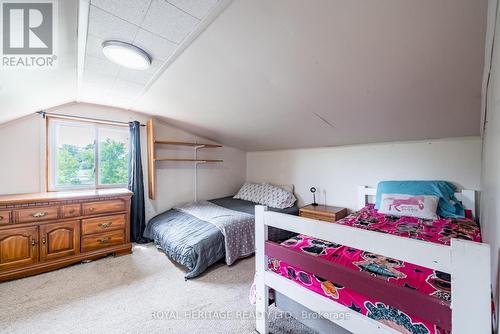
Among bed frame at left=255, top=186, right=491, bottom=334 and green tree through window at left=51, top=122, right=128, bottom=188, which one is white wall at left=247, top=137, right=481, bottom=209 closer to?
→ bed frame at left=255, top=186, right=491, bottom=334

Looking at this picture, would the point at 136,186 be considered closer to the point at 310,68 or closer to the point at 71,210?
the point at 71,210

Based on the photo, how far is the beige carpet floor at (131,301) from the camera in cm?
154

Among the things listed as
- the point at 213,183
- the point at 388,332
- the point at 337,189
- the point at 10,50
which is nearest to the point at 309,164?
the point at 337,189

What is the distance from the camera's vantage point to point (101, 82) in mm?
2203

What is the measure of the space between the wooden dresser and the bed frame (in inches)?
84.5

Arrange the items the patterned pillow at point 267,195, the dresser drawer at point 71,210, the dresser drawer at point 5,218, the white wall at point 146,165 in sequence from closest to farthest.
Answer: the dresser drawer at point 5,218 → the dresser drawer at point 71,210 → the white wall at point 146,165 → the patterned pillow at point 267,195

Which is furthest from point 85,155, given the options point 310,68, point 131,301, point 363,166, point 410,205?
point 410,205

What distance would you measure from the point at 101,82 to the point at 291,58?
1.98 m

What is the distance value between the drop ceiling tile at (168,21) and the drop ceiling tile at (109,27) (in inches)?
4.8

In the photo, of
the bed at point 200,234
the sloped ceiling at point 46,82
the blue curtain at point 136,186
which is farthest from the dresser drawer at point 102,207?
the sloped ceiling at point 46,82

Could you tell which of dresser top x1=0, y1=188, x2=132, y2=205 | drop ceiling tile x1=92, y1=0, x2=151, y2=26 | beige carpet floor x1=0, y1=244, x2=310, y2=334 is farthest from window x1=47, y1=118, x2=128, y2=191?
drop ceiling tile x1=92, y1=0, x2=151, y2=26

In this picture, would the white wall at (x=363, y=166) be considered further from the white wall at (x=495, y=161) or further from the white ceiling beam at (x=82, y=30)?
the white ceiling beam at (x=82, y=30)

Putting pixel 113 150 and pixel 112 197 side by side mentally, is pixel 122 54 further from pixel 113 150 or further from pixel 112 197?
pixel 113 150

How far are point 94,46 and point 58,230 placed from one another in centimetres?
201
